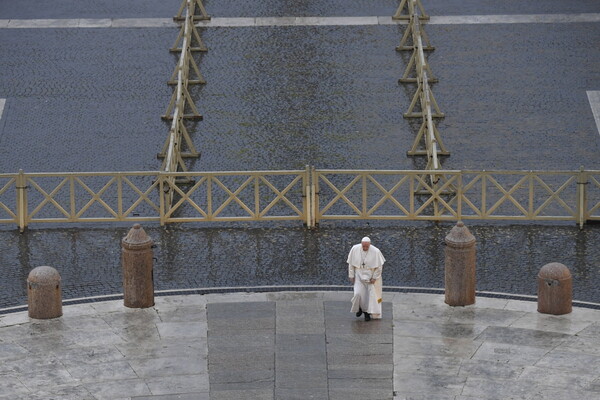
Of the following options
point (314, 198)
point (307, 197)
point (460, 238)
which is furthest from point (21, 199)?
point (460, 238)

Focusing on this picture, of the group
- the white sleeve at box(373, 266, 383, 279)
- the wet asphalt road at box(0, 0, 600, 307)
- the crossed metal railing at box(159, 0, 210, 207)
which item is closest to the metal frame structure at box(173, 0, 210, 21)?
the crossed metal railing at box(159, 0, 210, 207)

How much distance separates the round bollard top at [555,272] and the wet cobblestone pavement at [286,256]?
1145 millimetres

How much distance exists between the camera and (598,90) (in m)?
31.9

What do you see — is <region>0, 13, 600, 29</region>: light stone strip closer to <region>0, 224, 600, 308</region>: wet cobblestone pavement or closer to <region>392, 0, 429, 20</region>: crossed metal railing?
<region>392, 0, 429, 20</region>: crossed metal railing

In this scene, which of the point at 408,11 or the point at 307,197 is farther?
the point at 408,11

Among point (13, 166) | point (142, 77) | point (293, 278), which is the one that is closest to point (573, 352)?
point (293, 278)

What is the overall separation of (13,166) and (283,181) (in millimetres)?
5478

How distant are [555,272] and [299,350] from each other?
400 centimetres

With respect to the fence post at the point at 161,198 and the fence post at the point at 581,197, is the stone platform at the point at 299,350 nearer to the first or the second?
the fence post at the point at 161,198

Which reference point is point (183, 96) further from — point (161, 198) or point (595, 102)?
point (595, 102)

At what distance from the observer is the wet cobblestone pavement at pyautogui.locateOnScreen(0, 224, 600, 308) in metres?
22.4

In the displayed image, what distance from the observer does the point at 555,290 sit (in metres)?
20.4

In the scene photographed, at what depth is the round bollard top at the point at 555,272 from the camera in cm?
2041

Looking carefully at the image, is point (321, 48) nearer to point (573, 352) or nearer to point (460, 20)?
point (460, 20)
